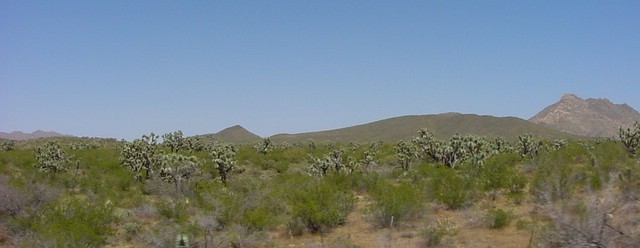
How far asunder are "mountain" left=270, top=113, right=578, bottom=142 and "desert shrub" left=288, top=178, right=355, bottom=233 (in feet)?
372

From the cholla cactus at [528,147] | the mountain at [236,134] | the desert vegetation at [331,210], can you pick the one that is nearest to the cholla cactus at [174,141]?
the desert vegetation at [331,210]

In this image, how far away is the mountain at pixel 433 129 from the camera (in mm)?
137125

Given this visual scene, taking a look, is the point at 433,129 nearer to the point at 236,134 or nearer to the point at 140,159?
the point at 236,134

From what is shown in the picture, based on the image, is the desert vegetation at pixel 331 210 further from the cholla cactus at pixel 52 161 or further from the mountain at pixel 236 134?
the mountain at pixel 236 134

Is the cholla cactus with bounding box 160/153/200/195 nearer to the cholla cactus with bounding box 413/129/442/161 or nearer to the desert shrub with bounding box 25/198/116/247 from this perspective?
the desert shrub with bounding box 25/198/116/247

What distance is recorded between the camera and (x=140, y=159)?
33625 millimetres

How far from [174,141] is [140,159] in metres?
18.5

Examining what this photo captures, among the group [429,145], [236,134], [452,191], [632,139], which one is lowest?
[452,191]

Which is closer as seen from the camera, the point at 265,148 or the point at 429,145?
the point at 429,145

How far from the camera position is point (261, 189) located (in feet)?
69.2

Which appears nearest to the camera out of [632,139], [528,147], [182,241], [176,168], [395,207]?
[182,241]

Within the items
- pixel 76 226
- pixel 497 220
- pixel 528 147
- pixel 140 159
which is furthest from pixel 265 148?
pixel 76 226

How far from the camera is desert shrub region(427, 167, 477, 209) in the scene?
67.3 feet

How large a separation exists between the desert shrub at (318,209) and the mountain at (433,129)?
372 ft
